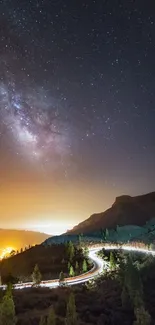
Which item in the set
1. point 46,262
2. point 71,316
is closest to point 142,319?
point 71,316

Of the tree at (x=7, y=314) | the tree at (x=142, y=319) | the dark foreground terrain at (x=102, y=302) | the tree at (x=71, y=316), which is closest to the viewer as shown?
the tree at (x=7, y=314)

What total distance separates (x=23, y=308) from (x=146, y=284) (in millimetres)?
24402

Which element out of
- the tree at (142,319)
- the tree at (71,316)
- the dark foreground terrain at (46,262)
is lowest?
the tree at (142,319)

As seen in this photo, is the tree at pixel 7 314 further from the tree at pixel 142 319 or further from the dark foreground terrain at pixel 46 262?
the dark foreground terrain at pixel 46 262

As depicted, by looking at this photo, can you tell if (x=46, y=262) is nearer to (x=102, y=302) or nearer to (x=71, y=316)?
(x=102, y=302)

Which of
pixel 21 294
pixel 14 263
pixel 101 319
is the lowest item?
pixel 101 319

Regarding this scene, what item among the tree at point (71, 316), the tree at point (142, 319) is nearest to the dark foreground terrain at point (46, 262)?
the tree at point (142, 319)

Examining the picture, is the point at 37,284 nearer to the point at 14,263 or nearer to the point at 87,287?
the point at 87,287

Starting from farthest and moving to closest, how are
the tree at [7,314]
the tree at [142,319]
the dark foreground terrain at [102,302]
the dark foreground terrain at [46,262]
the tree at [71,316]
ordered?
the dark foreground terrain at [46,262]
the dark foreground terrain at [102,302]
the tree at [142,319]
the tree at [71,316]
the tree at [7,314]

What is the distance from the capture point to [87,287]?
59.1 metres

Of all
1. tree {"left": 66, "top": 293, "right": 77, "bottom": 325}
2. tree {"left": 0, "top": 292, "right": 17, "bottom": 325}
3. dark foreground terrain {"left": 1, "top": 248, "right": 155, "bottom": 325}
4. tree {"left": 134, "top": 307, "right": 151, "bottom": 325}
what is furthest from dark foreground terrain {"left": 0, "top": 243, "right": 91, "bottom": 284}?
tree {"left": 0, "top": 292, "right": 17, "bottom": 325}

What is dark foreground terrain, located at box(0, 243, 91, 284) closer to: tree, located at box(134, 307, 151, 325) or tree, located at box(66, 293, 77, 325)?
tree, located at box(134, 307, 151, 325)

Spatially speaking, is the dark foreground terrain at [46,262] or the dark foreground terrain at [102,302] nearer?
the dark foreground terrain at [102,302]

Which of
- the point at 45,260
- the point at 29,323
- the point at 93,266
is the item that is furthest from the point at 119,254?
the point at 29,323
